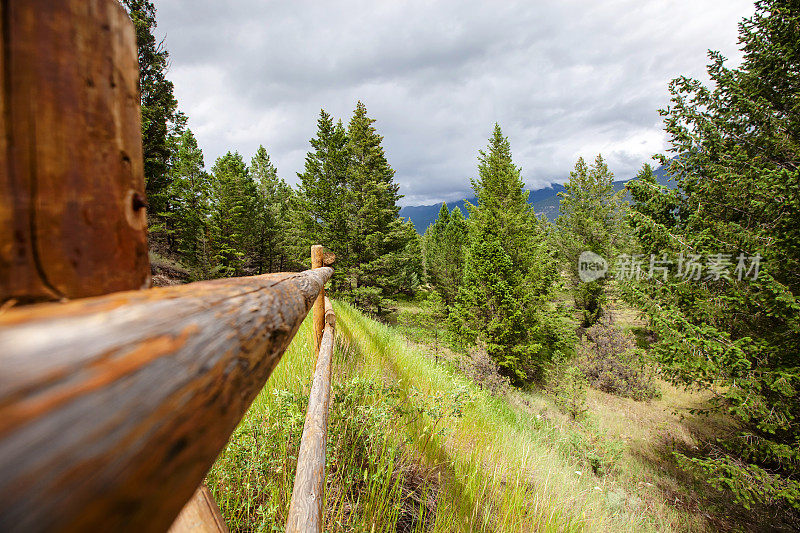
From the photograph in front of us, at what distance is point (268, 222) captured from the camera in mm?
26781

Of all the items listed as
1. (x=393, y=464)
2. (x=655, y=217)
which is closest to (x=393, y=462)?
(x=393, y=464)

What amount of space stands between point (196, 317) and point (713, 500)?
40.3 ft

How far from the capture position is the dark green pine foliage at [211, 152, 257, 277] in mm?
19094

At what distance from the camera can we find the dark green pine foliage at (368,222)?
59.1 feet

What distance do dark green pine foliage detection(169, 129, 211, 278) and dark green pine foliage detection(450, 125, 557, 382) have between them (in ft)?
45.0

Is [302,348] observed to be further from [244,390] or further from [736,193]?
[736,193]

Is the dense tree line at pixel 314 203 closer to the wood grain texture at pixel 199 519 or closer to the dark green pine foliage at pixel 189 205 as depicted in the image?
the dark green pine foliage at pixel 189 205

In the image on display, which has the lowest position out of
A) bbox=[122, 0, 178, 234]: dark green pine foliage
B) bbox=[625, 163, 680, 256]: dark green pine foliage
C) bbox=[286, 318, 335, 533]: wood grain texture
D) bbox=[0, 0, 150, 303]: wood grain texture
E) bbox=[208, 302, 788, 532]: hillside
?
bbox=[208, 302, 788, 532]: hillside

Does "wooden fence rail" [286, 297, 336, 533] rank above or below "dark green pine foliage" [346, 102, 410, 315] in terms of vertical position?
below

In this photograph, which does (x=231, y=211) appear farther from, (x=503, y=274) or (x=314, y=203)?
(x=503, y=274)

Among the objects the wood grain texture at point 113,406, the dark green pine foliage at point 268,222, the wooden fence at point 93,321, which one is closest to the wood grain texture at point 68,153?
the wooden fence at point 93,321

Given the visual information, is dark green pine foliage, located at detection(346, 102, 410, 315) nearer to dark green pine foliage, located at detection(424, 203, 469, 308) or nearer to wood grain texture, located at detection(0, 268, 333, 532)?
dark green pine foliage, located at detection(424, 203, 469, 308)

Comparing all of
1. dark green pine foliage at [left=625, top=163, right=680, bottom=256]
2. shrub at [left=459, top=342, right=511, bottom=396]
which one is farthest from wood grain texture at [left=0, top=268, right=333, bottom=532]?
dark green pine foliage at [left=625, top=163, right=680, bottom=256]

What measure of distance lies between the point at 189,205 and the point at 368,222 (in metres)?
10.1
